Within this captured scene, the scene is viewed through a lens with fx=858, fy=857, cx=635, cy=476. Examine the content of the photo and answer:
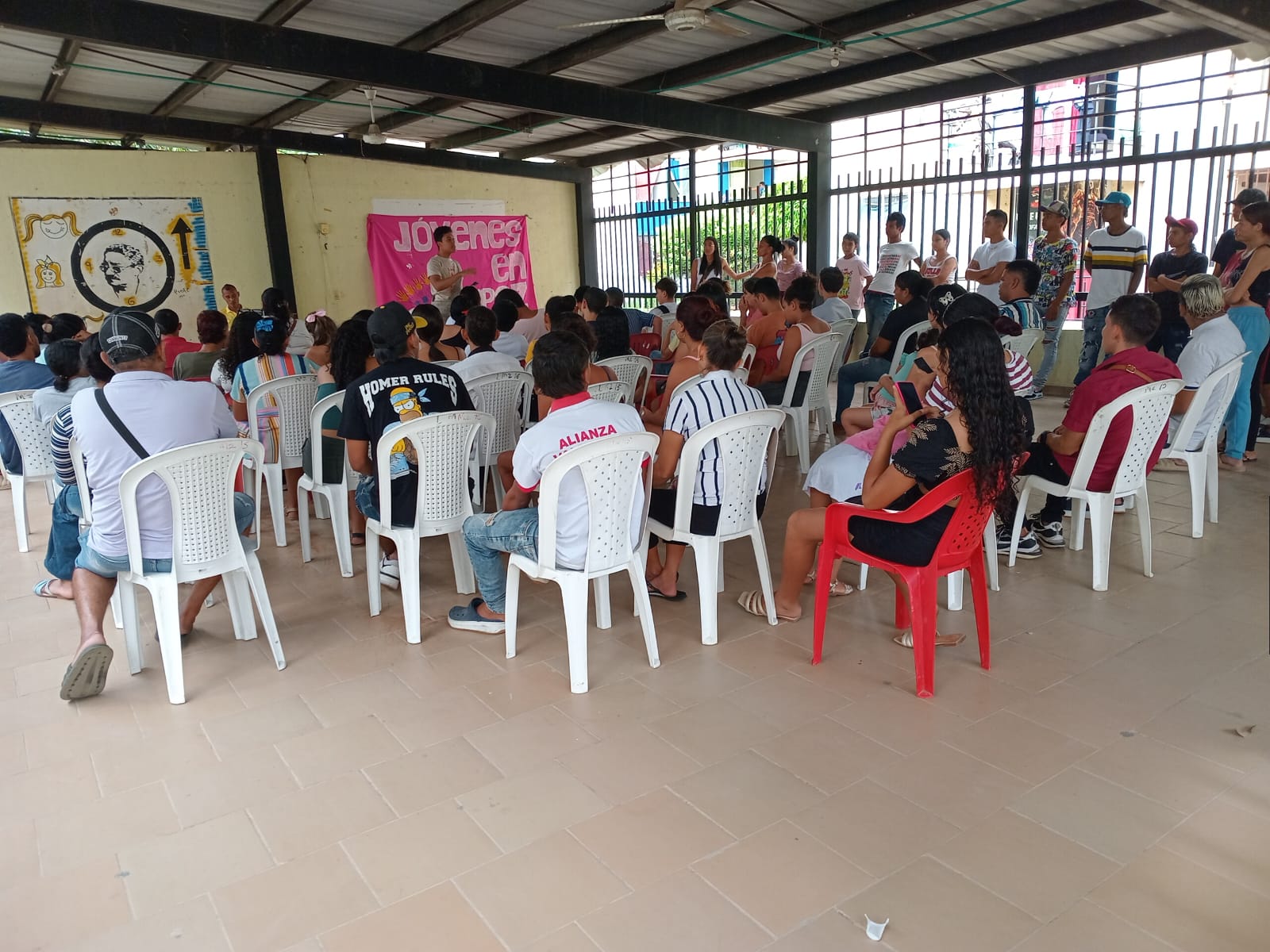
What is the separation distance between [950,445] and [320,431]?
2574 mm

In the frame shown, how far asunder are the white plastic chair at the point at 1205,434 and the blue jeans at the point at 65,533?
4.52 m

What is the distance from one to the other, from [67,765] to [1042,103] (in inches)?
321

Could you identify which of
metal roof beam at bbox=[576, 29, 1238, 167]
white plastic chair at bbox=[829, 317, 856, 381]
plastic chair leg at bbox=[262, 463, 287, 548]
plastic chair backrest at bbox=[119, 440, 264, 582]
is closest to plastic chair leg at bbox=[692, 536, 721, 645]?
plastic chair backrest at bbox=[119, 440, 264, 582]

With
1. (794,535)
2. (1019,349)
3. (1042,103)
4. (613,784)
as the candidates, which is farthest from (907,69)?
(613,784)

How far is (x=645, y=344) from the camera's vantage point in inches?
246

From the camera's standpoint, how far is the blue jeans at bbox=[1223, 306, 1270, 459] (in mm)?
4699

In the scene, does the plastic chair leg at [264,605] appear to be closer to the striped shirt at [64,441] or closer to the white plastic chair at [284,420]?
the striped shirt at [64,441]

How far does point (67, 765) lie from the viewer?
93.7 inches

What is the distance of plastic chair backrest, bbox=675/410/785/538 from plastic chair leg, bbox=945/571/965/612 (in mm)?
799

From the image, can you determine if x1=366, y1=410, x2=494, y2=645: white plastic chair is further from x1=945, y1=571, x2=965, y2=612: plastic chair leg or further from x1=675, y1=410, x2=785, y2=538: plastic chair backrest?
x1=945, y1=571, x2=965, y2=612: plastic chair leg

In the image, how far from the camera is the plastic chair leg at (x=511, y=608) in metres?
Result: 2.88

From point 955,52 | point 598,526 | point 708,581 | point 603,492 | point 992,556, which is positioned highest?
point 955,52

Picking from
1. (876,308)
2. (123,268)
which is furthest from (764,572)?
(123,268)

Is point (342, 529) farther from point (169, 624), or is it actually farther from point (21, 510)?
point (21, 510)
